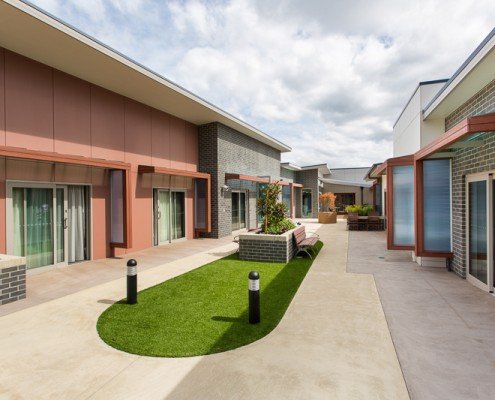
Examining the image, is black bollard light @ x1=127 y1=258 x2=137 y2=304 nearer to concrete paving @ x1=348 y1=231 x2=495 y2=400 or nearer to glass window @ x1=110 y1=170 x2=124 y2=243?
concrete paving @ x1=348 y1=231 x2=495 y2=400

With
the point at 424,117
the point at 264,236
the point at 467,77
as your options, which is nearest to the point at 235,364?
the point at 264,236

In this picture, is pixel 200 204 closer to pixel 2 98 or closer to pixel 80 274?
pixel 80 274

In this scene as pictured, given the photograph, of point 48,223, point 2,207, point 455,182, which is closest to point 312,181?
point 455,182

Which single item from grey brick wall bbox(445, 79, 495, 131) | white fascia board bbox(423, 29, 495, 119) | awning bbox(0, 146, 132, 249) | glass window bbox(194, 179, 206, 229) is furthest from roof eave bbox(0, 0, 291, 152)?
grey brick wall bbox(445, 79, 495, 131)

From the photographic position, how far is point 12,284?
6078mm

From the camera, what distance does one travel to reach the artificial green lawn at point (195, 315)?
430 centimetres

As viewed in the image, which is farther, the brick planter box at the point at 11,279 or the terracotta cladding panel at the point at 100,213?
the terracotta cladding panel at the point at 100,213

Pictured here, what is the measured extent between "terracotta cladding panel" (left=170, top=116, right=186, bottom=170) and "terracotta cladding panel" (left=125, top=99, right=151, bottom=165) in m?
1.52

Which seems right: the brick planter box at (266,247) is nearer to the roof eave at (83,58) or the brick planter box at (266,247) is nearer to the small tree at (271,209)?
the small tree at (271,209)

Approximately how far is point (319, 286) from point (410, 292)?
1932mm

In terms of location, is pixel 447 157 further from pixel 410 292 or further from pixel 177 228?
pixel 177 228

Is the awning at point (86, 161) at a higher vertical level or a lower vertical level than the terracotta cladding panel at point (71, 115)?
lower

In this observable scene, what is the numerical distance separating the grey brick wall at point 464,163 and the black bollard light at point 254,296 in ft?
17.8

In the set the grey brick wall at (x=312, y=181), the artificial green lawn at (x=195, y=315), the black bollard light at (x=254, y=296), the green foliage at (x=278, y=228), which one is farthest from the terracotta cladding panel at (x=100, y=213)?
the grey brick wall at (x=312, y=181)
